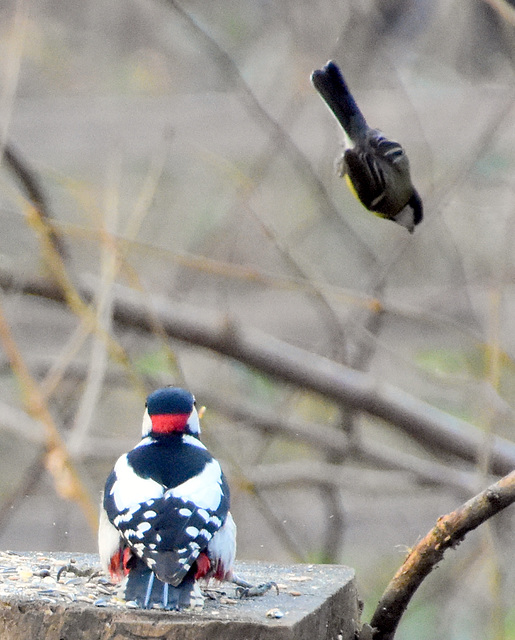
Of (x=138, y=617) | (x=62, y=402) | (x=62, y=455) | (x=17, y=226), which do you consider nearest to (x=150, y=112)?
(x=17, y=226)

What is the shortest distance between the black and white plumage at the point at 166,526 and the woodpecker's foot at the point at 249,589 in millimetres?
100

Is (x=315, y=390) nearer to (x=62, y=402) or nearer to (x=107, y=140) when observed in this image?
(x=62, y=402)

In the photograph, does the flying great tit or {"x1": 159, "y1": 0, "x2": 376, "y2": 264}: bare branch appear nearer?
the flying great tit

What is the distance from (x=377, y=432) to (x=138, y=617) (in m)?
6.95

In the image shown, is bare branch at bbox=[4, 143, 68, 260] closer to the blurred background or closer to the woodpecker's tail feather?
the blurred background

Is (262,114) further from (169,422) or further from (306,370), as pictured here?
(169,422)

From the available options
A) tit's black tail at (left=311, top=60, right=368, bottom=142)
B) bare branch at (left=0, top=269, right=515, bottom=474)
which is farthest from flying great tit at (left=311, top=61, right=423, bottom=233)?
bare branch at (left=0, top=269, right=515, bottom=474)

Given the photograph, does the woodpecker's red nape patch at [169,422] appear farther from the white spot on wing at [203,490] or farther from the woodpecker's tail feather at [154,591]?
the woodpecker's tail feather at [154,591]

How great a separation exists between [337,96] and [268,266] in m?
5.72

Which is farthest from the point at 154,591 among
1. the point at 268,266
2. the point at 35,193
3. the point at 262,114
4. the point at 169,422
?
the point at 268,266

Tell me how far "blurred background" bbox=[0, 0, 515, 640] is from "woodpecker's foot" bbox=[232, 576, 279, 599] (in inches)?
36.7

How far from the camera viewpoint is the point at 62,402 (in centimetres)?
510

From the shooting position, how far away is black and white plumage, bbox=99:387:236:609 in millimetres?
1937

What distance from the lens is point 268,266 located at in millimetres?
7656
